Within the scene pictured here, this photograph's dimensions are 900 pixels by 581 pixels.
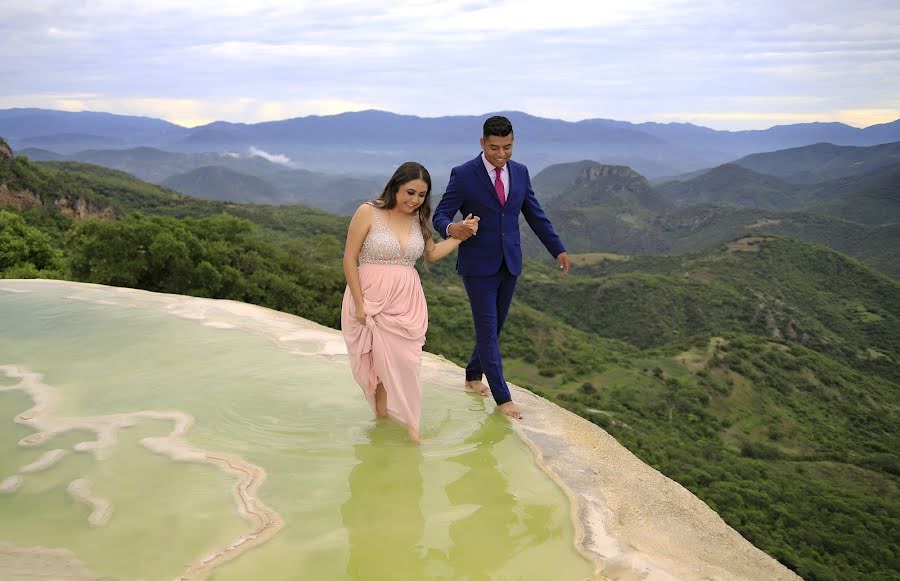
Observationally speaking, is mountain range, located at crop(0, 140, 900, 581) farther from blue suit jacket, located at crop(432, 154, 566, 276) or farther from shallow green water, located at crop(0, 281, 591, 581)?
blue suit jacket, located at crop(432, 154, 566, 276)

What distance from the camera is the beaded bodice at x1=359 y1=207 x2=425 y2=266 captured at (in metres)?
4.46

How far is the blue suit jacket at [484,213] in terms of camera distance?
15.8 ft

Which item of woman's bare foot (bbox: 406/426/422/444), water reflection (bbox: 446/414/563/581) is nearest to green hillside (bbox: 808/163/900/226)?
woman's bare foot (bbox: 406/426/422/444)

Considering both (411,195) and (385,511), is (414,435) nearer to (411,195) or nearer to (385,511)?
(385,511)

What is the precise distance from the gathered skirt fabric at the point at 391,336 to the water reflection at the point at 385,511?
0.96 feet

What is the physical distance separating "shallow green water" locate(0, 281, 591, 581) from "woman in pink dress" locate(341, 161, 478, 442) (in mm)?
352

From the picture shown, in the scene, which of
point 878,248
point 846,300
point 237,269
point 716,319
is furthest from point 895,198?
point 237,269

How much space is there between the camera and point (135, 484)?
3.55 metres

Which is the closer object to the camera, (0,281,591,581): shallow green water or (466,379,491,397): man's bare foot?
(0,281,591,581): shallow green water

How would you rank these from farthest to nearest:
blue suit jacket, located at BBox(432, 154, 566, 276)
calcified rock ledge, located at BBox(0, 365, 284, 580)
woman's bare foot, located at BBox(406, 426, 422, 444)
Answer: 1. blue suit jacket, located at BBox(432, 154, 566, 276)
2. woman's bare foot, located at BBox(406, 426, 422, 444)
3. calcified rock ledge, located at BBox(0, 365, 284, 580)

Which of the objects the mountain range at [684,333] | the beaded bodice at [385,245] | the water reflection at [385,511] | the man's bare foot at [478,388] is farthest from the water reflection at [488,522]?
the mountain range at [684,333]

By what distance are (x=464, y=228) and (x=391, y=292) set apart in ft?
2.21

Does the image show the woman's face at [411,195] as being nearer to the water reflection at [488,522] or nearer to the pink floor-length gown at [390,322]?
the pink floor-length gown at [390,322]

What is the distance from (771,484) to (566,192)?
169360 millimetres
